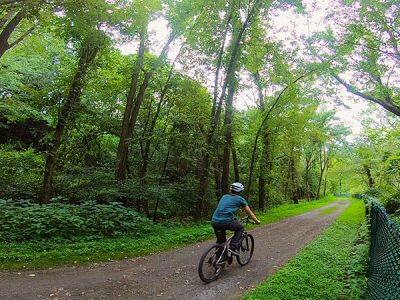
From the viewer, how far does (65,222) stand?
26.6ft

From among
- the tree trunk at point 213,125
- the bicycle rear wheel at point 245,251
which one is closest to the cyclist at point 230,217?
the bicycle rear wheel at point 245,251

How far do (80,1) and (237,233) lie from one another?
711cm

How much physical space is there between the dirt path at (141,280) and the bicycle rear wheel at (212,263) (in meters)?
0.14

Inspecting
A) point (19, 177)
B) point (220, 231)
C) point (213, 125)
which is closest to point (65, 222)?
point (220, 231)

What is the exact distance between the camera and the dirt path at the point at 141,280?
499cm

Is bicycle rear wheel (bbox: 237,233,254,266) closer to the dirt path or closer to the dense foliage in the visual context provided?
the dirt path

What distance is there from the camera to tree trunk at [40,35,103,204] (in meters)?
10.6

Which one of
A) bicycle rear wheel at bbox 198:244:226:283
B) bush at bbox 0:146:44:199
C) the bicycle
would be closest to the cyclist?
the bicycle

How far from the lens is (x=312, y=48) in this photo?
16453mm

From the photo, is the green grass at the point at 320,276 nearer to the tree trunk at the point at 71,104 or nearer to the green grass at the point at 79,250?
the green grass at the point at 79,250

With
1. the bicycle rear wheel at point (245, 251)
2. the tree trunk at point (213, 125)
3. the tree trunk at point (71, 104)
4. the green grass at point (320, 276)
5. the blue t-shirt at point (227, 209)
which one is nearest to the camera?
the green grass at point (320, 276)

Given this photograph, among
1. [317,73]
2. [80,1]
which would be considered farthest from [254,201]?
[80,1]

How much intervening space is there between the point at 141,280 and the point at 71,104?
26.2ft

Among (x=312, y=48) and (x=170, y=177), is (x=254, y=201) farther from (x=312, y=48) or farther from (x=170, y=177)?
(x=312, y=48)
